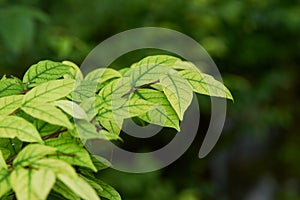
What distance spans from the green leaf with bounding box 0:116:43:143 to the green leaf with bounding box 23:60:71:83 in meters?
0.12

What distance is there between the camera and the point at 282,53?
3.18 m

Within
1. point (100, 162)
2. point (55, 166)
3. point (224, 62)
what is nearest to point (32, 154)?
point (55, 166)

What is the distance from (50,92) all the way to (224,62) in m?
2.54

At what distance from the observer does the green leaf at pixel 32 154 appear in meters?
0.49

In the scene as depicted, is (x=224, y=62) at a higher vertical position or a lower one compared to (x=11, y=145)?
lower

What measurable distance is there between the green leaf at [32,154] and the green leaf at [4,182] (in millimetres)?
13

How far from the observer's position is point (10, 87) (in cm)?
64

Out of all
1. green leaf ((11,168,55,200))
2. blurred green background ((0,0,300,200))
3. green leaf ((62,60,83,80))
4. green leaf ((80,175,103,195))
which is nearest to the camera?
green leaf ((11,168,55,200))

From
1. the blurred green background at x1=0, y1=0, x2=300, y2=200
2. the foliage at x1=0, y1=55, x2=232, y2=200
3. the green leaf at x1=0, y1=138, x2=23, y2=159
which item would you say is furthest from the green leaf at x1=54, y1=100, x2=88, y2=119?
the blurred green background at x1=0, y1=0, x2=300, y2=200

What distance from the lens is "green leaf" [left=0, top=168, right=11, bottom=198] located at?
0.49 metres

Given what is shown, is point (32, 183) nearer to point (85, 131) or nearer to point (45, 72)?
point (85, 131)

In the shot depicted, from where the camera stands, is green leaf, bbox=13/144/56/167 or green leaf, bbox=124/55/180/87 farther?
green leaf, bbox=124/55/180/87

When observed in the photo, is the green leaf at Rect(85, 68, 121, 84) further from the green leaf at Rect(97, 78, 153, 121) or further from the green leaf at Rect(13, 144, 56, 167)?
the green leaf at Rect(13, 144, 56, 167)

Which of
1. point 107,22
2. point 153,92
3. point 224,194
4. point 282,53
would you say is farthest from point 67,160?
point 224,194
